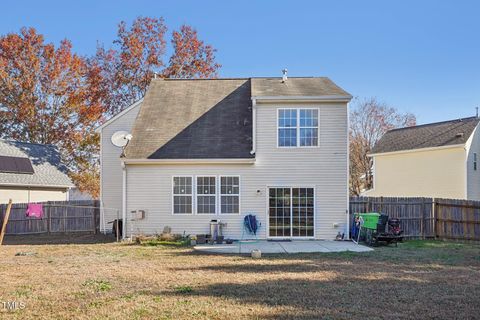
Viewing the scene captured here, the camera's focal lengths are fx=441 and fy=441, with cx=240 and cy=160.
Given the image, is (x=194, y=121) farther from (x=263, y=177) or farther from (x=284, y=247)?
(x=284, y=247)

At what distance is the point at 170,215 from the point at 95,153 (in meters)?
18.3

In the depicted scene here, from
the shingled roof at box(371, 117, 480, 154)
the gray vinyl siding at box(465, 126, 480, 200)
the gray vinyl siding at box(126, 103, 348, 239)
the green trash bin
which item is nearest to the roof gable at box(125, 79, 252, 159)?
the gray vinyl siding at box(126, 103, 348, 239)

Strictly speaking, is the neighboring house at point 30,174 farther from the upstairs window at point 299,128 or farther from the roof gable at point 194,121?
the upstairs window at point 299,128

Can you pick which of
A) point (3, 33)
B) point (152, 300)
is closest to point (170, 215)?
Result: point (152, 300)

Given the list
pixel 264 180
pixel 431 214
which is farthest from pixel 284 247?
pixel 431 214

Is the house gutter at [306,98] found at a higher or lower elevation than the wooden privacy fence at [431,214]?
higher

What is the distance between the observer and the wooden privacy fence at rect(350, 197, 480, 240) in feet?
56.6

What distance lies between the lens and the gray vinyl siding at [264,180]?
642 inches

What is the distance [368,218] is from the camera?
1540 cm

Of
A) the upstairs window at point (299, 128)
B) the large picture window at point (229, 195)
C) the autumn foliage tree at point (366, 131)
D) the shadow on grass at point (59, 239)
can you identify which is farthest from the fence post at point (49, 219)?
the autumn foliage tree at point (366, 131)

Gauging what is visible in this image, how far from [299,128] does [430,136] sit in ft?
43.6

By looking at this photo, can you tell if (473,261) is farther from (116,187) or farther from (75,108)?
(75,108)

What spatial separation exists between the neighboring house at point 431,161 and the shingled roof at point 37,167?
63.3 ft

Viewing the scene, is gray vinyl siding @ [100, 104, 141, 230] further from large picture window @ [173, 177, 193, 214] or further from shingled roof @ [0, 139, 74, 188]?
shingled roof @ [0, 139, 74, 188]
